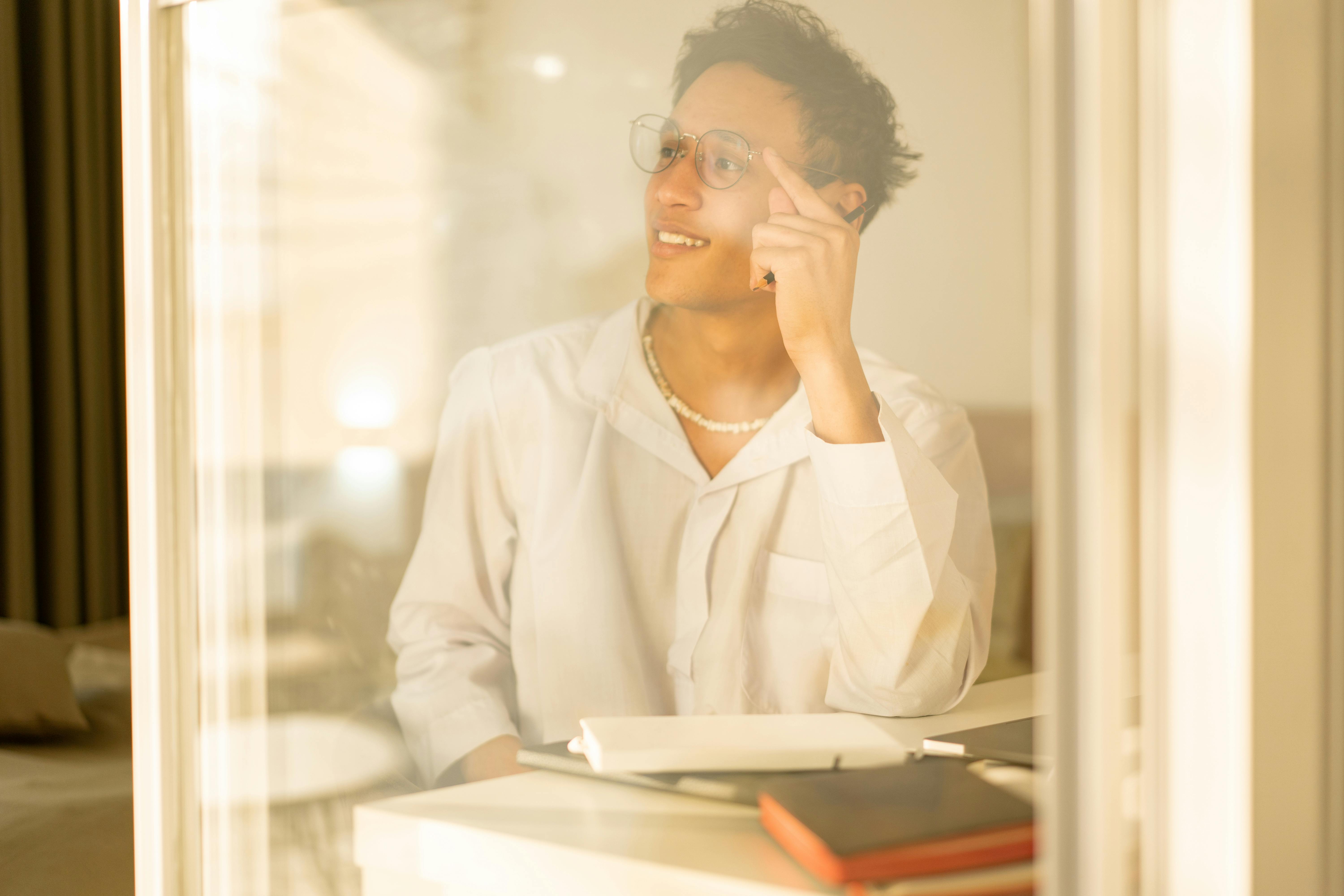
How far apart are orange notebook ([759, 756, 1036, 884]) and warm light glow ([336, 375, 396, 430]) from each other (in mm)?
498

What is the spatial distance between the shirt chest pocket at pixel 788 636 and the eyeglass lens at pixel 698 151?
314 mm

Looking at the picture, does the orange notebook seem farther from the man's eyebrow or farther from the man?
the man's eyebrow

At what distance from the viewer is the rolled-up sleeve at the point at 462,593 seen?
34.6 inches

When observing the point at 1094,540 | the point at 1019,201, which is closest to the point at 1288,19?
the point at 1019,201

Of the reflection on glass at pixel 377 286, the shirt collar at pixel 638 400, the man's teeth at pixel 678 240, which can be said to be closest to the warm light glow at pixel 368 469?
the reflection on glass at pixel 377 286

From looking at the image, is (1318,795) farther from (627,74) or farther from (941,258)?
(627,74)

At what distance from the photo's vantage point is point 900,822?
0.69 m

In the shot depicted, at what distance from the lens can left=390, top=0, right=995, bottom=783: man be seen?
2.42 feet

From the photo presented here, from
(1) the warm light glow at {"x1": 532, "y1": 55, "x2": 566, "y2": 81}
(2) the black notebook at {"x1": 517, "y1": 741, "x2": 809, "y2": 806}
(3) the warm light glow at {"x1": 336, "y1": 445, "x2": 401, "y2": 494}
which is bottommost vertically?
(2) the black notebook at {"x1": 517, "y1": 741, "x2": 809, "y2": 806}

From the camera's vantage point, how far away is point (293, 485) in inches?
37.6

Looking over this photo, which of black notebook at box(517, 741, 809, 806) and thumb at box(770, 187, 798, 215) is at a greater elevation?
thumb at box(770, 187, 798, 215)

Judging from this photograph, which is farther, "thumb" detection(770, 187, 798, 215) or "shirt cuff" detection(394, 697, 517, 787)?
"shirt cuff" detection(394, 697, 517, 787)

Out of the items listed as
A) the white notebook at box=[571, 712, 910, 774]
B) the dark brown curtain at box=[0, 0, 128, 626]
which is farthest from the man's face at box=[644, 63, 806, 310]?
the dark brown curtain at box=[0, 0, 128, 626]

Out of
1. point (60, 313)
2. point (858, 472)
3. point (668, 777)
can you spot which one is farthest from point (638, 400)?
point (60, 313)
